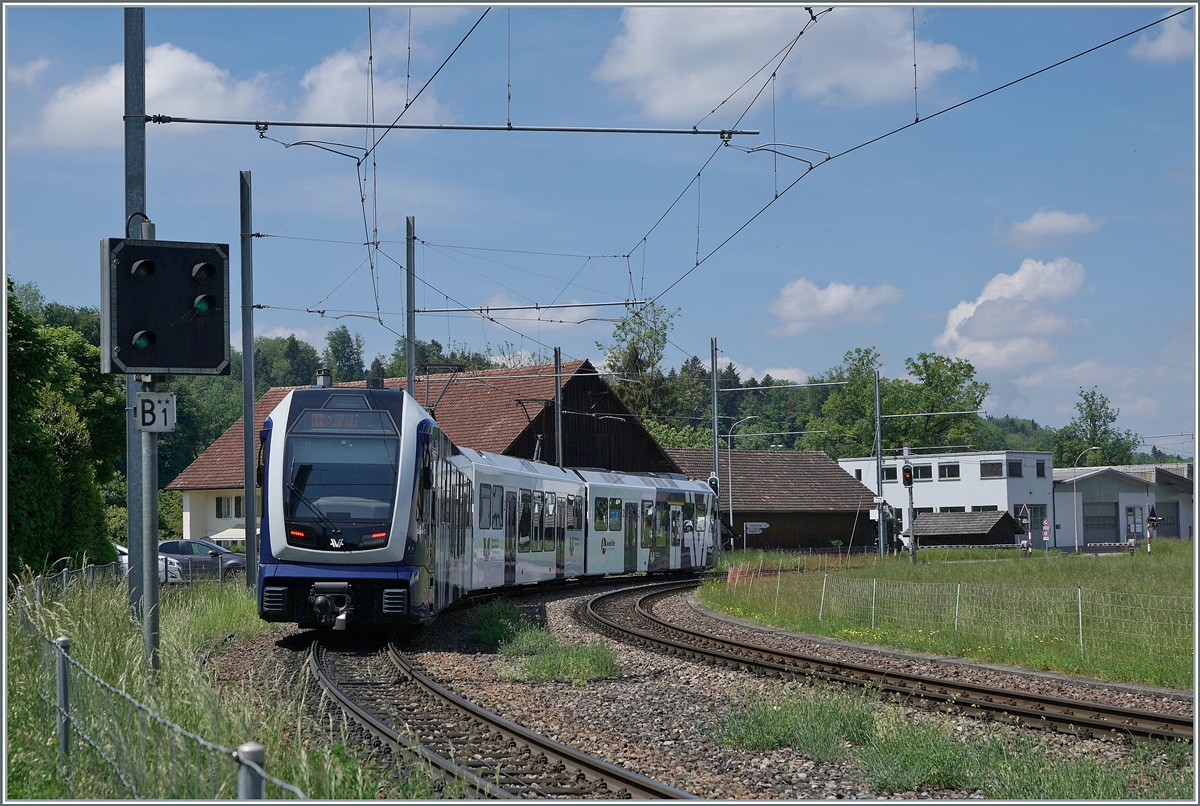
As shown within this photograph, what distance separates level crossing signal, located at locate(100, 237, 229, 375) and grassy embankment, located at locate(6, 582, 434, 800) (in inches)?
90.6

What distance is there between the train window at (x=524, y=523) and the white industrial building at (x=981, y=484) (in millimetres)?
52669

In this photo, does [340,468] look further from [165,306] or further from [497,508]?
[497,508]

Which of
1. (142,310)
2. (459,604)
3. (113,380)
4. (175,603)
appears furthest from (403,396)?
(113,380)

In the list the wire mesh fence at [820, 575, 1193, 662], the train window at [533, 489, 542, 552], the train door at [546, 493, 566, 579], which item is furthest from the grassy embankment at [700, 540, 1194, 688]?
the train window at [533, 489, 542, 552]

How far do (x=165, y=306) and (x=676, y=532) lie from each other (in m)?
27.9

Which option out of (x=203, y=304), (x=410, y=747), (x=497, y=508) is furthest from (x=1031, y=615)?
(x=203, y=304)

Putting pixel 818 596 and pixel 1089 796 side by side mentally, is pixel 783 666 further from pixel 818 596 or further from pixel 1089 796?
pixel 818 596

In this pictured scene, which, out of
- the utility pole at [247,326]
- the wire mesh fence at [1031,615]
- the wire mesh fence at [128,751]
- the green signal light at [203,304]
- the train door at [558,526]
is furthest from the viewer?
the train door at [558,526]

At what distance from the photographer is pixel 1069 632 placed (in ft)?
54.7

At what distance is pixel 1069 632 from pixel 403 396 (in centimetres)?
982

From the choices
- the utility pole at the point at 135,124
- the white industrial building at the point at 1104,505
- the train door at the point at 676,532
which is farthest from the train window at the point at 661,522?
the white industrial building at the point at 1104,505

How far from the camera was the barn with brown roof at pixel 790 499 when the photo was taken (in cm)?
6162

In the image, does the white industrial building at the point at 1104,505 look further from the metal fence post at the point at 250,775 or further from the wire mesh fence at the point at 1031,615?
the metal fence post at the point at 250,775

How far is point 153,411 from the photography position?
29.9 ft
